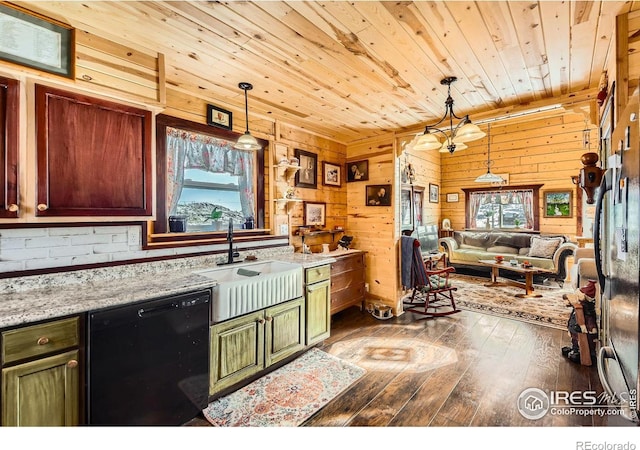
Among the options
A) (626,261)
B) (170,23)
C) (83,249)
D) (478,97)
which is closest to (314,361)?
(83,249)

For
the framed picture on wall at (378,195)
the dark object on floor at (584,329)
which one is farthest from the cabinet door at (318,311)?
the dark object on floor at (584,329)

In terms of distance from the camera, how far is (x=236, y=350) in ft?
7.02

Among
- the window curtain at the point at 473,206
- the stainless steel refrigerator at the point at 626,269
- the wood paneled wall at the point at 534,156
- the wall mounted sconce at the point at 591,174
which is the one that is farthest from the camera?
the window curtain at the point at 473,206

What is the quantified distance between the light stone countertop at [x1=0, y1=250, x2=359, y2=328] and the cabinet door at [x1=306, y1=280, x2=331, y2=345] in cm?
111

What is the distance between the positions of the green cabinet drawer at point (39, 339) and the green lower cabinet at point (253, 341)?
0.78 m

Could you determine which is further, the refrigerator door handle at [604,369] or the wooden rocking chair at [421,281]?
the wooden rocking chair at [421,281]

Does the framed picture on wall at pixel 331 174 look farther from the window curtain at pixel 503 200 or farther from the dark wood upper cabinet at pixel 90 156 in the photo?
the window curtain at pixel 503 200

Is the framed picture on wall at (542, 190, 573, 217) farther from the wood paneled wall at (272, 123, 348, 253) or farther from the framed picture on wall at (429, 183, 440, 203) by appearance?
the wood paneled wall at (272, 123, 348, 253)

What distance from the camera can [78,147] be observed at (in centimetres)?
171

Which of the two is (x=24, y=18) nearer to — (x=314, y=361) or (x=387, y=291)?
(x=314, y=361)

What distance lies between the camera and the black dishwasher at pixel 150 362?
149cm
